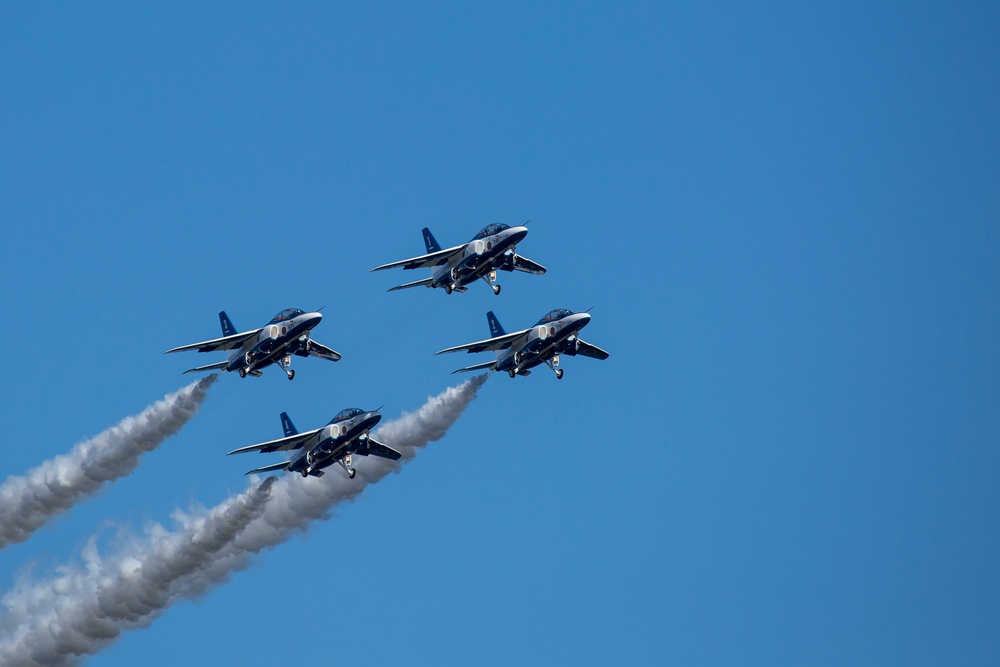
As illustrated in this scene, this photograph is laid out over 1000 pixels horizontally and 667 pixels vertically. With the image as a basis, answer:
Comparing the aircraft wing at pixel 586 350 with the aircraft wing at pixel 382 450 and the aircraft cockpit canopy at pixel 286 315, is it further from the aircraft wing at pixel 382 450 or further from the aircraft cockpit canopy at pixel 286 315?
the aircraft cockpit canopy at pixel 286 315

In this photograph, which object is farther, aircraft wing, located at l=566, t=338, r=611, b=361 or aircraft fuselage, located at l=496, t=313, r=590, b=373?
aircraft wing, located at l=566, t=338, r=611, b=361

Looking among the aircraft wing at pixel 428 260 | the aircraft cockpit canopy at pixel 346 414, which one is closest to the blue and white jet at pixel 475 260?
the aircraft wing at pixel 428 260

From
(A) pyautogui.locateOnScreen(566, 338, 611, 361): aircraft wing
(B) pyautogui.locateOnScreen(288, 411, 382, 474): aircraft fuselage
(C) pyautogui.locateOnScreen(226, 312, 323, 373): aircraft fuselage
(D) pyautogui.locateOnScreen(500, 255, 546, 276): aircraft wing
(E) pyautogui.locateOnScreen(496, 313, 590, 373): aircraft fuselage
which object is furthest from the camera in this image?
(D) pyautogui.locateOnScreen(500, 255, 546, 276): aircraft wing

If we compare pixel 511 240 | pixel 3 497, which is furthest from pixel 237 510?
pixel 511 240

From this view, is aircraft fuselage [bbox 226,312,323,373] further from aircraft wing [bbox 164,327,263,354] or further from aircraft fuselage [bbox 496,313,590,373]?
aircraft fuselage [bbox 496,313,590,373]

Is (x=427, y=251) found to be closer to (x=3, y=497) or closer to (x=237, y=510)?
(x=237, y=510)

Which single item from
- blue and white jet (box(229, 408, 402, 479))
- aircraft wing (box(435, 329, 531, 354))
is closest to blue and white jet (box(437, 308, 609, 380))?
aircraft wing (box(435, 329, 531, 354))

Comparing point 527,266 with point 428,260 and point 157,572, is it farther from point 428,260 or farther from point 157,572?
point 157,572

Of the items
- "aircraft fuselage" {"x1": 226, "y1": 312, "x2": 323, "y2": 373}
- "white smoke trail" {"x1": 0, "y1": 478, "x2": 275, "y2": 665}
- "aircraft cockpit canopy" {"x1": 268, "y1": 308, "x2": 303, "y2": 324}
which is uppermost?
"aircraft cockpit canopy" {"x1": 268, "y1": 308, "x2": 303, "y2": 324}

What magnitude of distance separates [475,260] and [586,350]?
7.01m

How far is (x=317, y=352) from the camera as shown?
103875mm

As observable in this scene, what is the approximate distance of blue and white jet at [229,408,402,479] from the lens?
319 feet

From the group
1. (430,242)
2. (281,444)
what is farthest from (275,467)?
(430,242)

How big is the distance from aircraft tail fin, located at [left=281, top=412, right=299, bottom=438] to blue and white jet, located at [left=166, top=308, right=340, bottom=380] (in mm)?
1938
